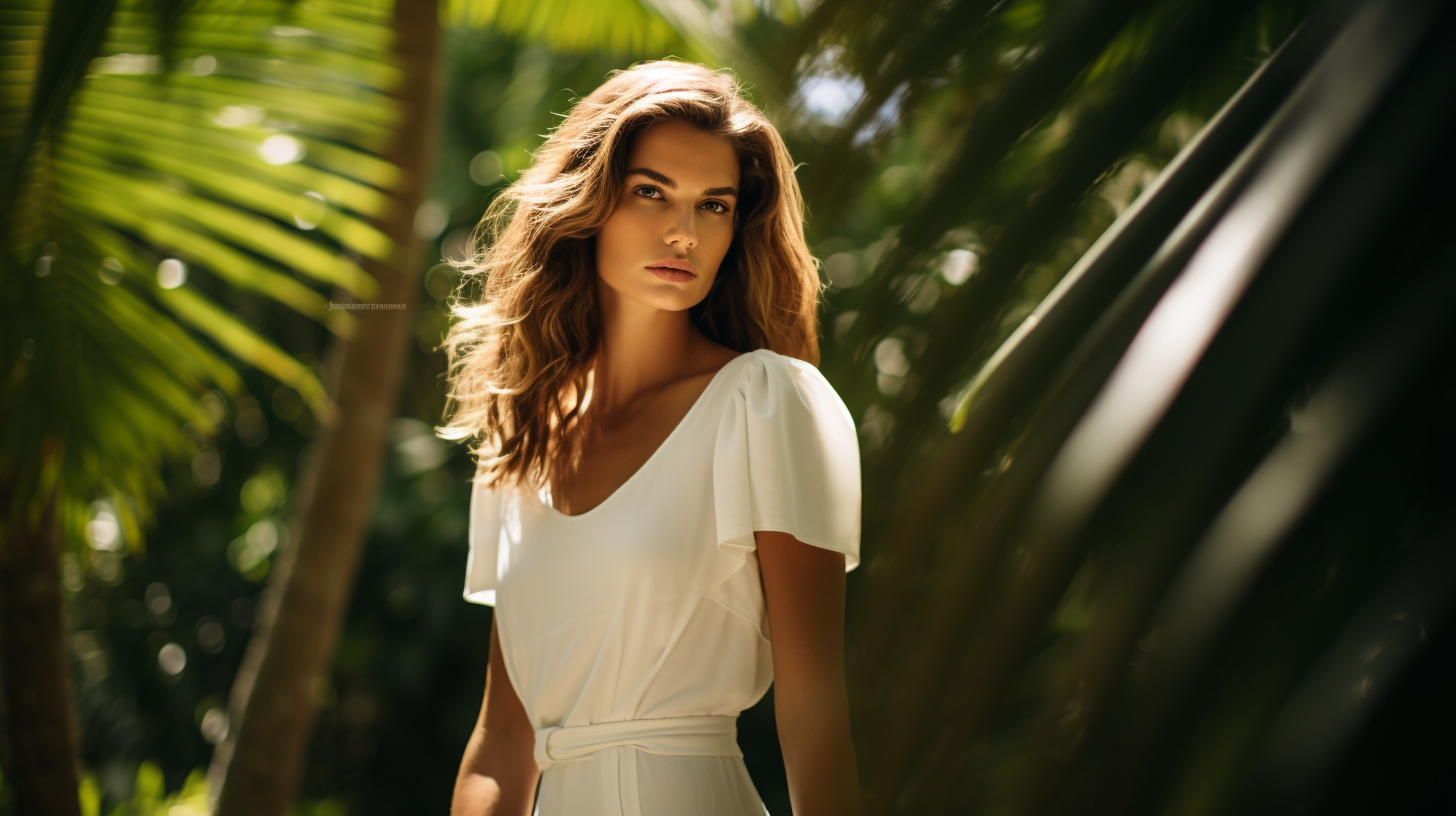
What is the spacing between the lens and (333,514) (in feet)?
10.5

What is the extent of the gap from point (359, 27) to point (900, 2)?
2245 millimetres

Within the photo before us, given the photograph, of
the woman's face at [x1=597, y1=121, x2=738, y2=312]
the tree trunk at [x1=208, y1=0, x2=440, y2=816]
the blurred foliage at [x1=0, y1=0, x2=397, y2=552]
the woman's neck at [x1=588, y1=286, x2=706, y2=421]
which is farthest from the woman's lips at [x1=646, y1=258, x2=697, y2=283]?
the tree trunk at [x1=208, y1=0, x2=440, y2=816]

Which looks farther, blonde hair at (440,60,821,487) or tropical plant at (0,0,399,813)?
tropical plant at (0,0,399,813)

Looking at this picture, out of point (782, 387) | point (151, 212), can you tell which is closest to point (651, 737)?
point (782, 387)

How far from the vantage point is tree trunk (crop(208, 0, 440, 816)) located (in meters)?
3.08

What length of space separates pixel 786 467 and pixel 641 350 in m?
0.44

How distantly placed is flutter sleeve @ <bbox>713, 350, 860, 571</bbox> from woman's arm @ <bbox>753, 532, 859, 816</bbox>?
Answer: 33mm

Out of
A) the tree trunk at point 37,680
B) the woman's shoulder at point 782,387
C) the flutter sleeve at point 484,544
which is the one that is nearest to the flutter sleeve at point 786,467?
the woman's shoulder at point 782,387

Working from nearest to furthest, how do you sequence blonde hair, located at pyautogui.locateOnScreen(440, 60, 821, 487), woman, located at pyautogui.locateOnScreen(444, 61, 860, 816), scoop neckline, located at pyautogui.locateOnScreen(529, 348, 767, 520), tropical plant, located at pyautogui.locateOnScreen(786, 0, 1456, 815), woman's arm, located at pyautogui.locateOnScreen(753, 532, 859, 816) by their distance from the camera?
tropical plant, located at pyautogui.locateOnScreen(786, 0, 1456, 815), woman's arm, located at pyautogui.locateOnScreen(753, 532, 859, 816), woman, located at pyautogui.locateOnScreen(444, 61, 860, 816), scoop neckline, located at pyautogui.locateOnScreen(529, 348, 767, 520), blonde hair, located at pyautogui.locateOnScreen(440, 60, 821, 487)

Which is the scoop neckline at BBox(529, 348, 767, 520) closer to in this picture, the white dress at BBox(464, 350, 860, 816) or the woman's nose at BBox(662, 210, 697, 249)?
the white dress at BBox(464, 350, 860, 816)

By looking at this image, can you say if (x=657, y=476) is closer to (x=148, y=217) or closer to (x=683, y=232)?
(x=683, y=232)

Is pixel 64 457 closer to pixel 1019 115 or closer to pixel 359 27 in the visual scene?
pixel 359 27

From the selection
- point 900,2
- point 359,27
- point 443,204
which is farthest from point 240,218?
point 443,204

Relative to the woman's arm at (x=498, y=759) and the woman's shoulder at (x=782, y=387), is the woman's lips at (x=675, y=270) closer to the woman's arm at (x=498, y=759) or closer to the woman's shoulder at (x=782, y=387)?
the woman's shoulder at (x=782, y=387)
